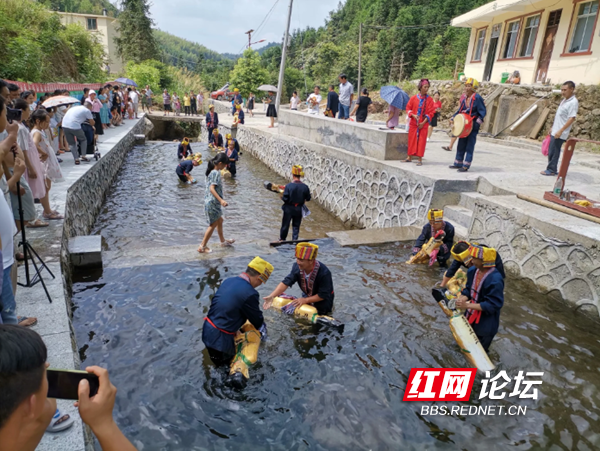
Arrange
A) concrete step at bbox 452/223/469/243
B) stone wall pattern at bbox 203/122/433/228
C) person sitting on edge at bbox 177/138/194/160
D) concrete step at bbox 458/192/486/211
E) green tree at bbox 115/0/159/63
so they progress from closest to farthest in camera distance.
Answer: concrete step at bbox 452/223/469/243
concrete step at bbox 458/192/486/211
stone wall pattern at bbox 203/122/433/228
person sitting on edge at bbox 177/138/194/160
green tree at bbox 115/0/159/63

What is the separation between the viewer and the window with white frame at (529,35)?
59.4ft

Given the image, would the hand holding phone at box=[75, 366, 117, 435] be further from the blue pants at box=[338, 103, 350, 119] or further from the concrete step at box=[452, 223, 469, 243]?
the blue pants at box=[338, 103, 350, 119]

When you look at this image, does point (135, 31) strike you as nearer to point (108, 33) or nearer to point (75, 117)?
point (108, 33)

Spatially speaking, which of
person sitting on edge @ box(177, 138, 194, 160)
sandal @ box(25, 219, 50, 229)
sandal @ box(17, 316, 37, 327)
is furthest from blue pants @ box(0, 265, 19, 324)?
person sitting on edge @ box(177, 138, 194, 160)

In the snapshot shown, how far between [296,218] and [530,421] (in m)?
5.64

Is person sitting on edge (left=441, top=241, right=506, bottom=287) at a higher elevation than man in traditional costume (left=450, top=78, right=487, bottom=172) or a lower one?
lower

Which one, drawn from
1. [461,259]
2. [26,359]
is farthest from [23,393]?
[461,259]

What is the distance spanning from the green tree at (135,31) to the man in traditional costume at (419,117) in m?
45.5

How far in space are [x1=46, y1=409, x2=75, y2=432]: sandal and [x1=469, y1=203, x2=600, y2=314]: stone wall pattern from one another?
6.17 m

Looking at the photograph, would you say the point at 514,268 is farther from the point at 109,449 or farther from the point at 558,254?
the point at 109,449

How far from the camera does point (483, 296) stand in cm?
432

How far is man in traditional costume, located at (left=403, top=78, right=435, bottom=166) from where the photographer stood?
9367 mm

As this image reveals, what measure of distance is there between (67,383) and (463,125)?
911cm

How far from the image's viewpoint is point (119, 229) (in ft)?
31.8
